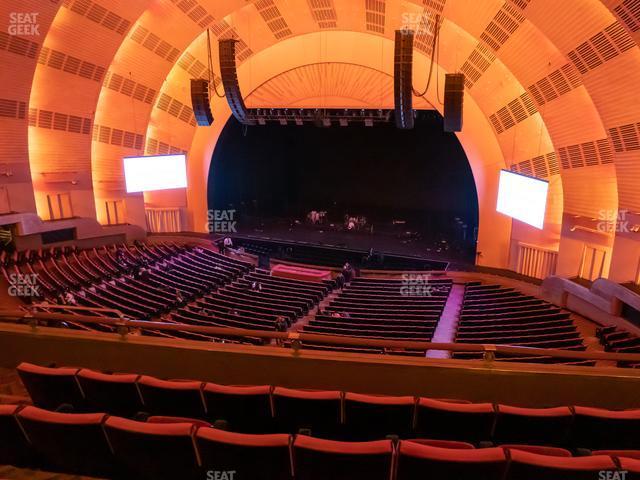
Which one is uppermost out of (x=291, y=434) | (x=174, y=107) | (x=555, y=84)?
(x=174, y=107)

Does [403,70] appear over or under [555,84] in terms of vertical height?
under

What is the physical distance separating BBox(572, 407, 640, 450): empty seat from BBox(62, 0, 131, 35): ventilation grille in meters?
17.0

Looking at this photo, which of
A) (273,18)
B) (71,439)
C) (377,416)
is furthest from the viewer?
(273,18)

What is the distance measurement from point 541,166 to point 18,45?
55.9ft

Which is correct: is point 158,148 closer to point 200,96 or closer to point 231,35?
point 231,35

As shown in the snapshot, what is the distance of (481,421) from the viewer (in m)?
3.39

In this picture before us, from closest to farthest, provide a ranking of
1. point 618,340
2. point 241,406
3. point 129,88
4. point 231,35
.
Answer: point 241,406, point 618,340, point 231,35, point 129,88

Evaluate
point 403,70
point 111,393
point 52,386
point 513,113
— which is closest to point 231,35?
point 403,70

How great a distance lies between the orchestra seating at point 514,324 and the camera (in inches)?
329

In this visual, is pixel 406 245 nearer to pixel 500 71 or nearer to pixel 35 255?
pixel 500 71

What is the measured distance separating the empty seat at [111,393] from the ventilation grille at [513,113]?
15.6 m

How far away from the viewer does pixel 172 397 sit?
12.0ft

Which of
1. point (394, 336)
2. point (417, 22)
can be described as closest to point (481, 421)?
point (394, 336)

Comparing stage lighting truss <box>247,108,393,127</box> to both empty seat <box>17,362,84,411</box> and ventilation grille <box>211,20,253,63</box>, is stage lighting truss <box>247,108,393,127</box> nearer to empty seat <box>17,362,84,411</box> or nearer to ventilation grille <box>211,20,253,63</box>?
ventilation grille <box>211,20,253,63</box>
